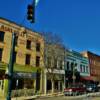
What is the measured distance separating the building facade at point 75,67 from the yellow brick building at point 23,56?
8.70 meters

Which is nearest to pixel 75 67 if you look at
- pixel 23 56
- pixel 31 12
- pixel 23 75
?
pixel 23 56

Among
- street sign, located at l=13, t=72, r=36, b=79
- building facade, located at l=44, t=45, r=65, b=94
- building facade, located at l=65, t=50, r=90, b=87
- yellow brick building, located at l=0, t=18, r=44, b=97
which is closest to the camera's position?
yellow brick building, located at l=0, t=18, r=44, b=97

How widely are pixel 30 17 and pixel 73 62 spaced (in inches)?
1454

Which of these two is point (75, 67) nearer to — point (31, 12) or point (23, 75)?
point (23, 75)

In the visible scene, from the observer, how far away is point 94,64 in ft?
195

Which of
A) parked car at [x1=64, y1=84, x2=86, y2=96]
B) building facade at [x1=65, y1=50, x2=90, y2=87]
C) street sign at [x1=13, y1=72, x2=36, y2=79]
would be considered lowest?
parked car at [x1=64, y1=84, x2=86, y2=96]

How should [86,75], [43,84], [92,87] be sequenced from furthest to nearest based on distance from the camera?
1. [86,75]
2. [92,87]
3. [43,84]

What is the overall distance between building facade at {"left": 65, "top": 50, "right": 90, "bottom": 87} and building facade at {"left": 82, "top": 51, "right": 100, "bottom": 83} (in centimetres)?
249

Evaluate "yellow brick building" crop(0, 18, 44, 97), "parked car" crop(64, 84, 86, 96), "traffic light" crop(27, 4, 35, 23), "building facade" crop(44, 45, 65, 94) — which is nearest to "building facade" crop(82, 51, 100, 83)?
"building facade" crop(44, 45, 65, 94)

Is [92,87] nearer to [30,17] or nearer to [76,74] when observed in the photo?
[76,74]

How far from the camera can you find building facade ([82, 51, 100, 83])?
56.8 metres

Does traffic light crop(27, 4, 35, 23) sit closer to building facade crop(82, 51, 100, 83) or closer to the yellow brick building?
the yellow brick building

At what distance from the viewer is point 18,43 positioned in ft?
111

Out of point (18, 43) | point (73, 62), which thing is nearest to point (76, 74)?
point (73, 62)
